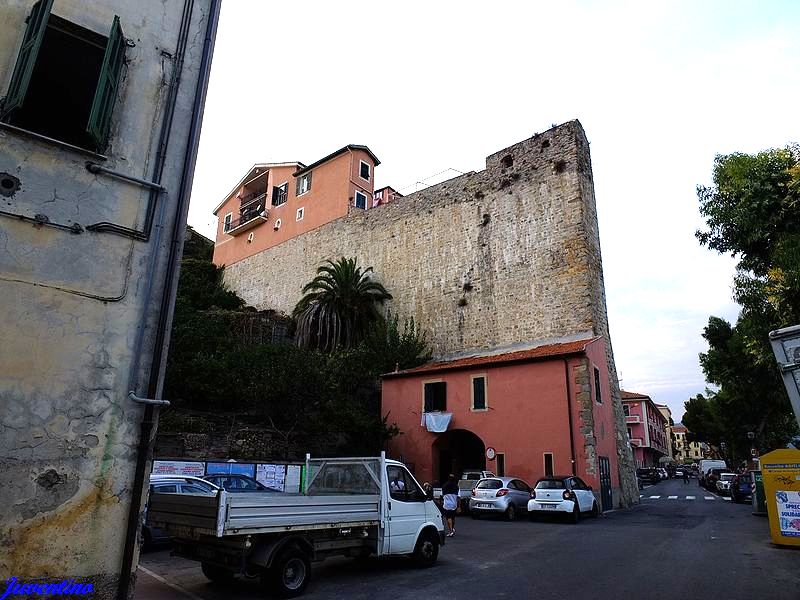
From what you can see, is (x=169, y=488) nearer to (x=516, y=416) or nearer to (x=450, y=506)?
(x=450, y=506)

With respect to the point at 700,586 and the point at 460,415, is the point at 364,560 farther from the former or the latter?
the point at 460,415

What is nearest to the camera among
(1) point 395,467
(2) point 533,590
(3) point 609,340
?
(2) point 533,590

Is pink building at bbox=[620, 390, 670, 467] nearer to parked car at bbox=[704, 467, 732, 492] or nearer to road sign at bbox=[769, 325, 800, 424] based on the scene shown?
parked car at bbox=[704, 467, 732, 492]

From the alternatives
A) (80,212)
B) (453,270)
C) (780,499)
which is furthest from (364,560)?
(453,270)

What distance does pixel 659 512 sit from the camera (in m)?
17.8

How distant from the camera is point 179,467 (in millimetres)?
11625

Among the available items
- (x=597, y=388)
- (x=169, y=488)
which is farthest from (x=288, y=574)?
(x=597, y=388)

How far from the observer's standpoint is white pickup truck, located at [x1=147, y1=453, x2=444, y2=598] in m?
5.89

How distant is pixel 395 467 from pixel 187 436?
35.7 feet

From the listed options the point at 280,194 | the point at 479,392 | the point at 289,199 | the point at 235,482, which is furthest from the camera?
the point at 280,194

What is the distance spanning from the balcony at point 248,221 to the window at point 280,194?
1084 mm

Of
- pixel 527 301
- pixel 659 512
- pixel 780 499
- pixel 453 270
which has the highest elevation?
pixel 453 270

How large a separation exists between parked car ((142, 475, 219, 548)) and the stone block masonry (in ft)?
51.9

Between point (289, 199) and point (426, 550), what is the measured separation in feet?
108
